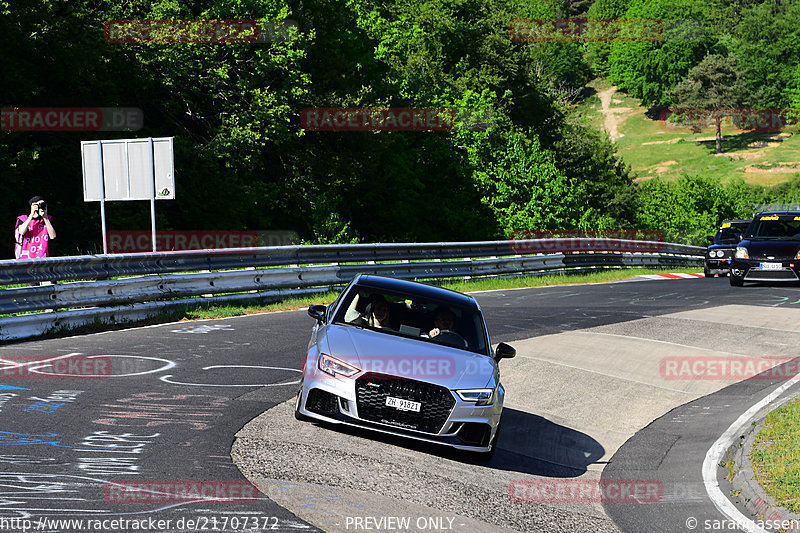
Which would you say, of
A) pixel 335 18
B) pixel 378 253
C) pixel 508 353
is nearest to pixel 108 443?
pixel 508 353

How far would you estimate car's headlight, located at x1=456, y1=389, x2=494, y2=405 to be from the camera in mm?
7898

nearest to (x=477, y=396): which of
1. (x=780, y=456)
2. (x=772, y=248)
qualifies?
(x=780, y=456)

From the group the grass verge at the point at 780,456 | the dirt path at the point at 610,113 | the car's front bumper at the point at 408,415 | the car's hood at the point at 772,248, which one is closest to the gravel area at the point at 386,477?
the car's front bumper at the point at 408,415

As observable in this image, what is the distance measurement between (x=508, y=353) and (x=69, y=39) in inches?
949

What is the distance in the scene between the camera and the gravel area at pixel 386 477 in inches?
257

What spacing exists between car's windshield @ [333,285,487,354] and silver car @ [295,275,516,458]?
27 millimetres

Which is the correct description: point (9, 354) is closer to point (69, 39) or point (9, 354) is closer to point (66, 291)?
point (66, 291)

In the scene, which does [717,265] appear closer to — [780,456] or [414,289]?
[780,456]

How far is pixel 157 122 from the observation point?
35.2 meters

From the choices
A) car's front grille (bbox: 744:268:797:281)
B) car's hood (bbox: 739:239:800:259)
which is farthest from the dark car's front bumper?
car's hood (bbox: 739:239:800:259)

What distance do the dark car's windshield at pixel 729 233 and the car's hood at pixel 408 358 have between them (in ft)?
83.7

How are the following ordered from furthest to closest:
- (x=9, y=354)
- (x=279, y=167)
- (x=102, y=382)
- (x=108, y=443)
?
(x=279, y=167) < (x=9, y=354) < (x=102, y=382) < (x=108, y=443)

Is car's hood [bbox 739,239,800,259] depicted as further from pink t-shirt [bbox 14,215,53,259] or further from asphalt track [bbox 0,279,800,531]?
pink t-shirt [bbox 14,215,53,259]

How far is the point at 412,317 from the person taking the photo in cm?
915
